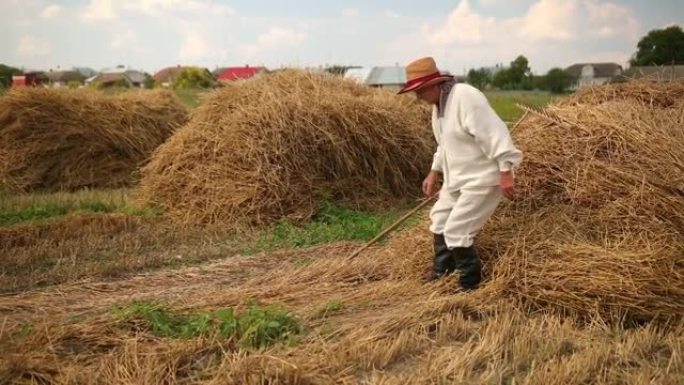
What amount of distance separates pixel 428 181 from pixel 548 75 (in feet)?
147

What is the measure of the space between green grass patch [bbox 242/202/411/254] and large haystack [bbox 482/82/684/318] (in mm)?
2169

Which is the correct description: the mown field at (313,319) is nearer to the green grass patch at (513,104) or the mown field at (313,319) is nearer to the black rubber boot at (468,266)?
the black rubber boot at (468,266)

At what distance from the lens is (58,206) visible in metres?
8.70

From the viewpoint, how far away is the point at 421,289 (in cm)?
493

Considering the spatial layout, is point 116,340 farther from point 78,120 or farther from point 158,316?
point 78,120

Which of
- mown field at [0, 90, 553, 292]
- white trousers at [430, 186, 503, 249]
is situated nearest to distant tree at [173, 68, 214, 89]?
mown field at [0, 90, 553, 292]

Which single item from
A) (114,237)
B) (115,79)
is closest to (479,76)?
(115,79)

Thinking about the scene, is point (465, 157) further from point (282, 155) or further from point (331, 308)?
point (282, 155)

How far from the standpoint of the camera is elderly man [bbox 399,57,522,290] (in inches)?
180

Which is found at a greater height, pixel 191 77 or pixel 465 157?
pixel 191 77

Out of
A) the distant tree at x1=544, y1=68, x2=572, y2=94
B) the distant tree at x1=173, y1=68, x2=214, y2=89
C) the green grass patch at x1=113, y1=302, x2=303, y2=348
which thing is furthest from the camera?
the distant tree at x1=544, y1=68, x2=572, y2=94

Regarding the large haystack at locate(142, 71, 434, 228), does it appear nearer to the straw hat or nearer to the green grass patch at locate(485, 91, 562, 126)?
the green grass patch at locate(485, 91, 562, 126)

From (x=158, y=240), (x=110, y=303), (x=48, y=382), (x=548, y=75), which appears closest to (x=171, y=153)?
(x=158, y=240)

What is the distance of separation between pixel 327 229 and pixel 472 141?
319 centimetres
